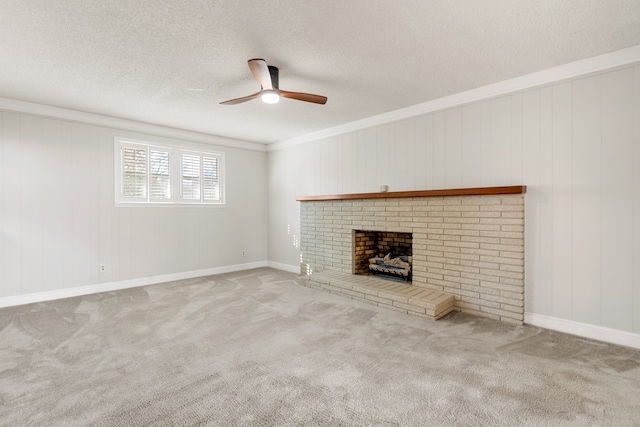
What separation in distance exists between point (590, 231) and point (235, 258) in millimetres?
5311

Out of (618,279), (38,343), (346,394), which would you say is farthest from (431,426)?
(38,343)

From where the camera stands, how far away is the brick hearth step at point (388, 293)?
3377 mm

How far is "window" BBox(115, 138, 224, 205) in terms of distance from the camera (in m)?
4.79

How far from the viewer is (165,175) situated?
17.1ft

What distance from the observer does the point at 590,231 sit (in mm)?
2889

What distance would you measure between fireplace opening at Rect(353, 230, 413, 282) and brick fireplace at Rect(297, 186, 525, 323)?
5.0 inches

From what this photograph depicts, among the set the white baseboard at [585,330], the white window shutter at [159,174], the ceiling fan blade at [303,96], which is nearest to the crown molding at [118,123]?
the white window shutter at [159,174]

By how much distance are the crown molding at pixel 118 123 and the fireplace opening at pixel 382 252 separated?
3.05 metres

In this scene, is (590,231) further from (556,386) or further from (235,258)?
(235,258)

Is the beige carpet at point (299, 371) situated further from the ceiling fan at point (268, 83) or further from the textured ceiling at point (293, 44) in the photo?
the textured ceiling at point (293, 44)

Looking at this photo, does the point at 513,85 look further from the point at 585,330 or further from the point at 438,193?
the point at 585,330

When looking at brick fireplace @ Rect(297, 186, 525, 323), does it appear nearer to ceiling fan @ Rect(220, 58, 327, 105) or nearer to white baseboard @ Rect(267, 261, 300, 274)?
white baseboard @ Rect(267, 261, 300, 274)

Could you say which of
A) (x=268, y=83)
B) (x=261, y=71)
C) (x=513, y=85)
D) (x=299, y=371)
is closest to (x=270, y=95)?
(x=268, y=83)

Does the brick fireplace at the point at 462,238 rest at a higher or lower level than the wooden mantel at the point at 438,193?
lower
